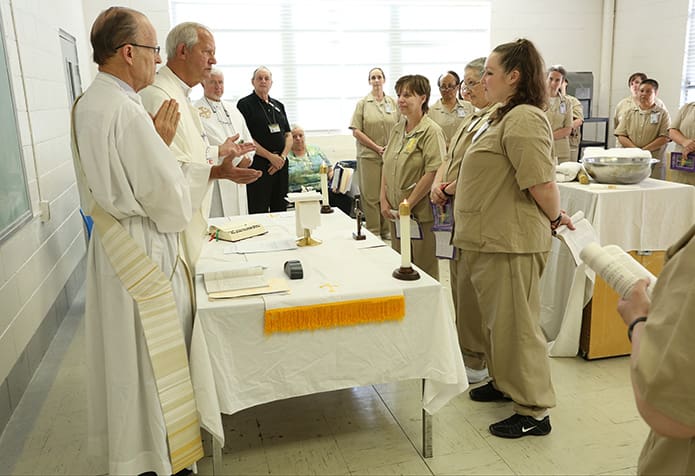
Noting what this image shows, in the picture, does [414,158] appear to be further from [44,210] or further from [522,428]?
[44,210]

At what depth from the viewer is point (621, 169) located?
311 cm

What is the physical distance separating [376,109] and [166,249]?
4.40 m

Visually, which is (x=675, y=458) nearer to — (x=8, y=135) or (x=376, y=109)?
(x=8, y=135)

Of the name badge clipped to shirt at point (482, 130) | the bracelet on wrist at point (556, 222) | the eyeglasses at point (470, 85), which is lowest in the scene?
the bracelet on wrist at point (556, 222)

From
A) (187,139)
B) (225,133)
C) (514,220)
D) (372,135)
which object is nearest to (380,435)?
(514,220)

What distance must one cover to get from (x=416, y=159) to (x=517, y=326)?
1.19 m

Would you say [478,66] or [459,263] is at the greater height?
[478,66]

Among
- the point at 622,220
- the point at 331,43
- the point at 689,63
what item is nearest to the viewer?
the point at 622,220

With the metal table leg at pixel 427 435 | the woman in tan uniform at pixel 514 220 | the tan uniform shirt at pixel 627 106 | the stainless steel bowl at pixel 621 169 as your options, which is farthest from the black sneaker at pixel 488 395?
the tan uniform shirt at pixel 627 106

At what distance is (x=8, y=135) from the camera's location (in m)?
2.93

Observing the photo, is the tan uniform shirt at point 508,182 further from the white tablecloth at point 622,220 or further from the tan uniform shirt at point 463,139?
the white tablecloth at point 622,220

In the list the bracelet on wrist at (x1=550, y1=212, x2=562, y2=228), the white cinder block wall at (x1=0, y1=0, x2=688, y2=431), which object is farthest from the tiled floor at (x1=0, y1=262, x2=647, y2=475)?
the bracelet on wrist at (x1=550, y1=212, x2=562, y2=228)

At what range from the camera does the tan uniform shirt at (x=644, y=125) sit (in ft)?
19.2

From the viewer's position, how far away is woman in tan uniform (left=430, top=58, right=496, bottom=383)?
2.70 meters
